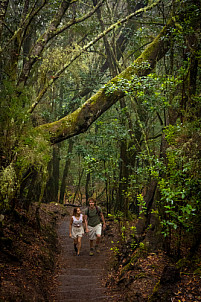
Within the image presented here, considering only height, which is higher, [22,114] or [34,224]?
[22,114]

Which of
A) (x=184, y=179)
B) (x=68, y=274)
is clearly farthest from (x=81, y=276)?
(x=184, y=179)

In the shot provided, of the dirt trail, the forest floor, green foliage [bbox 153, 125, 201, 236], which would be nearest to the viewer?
green foliage [bbox 153, 125, 201, 236]

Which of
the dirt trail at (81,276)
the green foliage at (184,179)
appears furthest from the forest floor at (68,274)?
the green foliage at (184,179)

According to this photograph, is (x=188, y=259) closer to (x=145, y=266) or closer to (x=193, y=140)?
(x=145, y=266)

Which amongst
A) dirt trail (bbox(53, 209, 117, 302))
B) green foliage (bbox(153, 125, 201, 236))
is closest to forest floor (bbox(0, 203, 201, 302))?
dirt trail (bbox(53, 209, 117, 302))

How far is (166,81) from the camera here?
6020 millimetres

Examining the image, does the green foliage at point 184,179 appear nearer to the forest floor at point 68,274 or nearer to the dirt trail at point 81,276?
the forest floor at point 68,274

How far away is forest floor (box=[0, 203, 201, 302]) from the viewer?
4.65 meters

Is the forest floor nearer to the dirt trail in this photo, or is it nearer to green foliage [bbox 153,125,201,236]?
the dirt trail

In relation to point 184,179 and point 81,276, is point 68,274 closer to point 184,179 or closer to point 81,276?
point 81,276

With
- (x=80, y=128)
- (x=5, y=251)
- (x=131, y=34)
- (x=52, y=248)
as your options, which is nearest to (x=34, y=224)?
(x=52, y=248)

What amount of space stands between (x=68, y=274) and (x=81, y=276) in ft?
1.24

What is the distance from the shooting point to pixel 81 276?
6844mm

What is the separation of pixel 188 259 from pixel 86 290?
8.33ft
